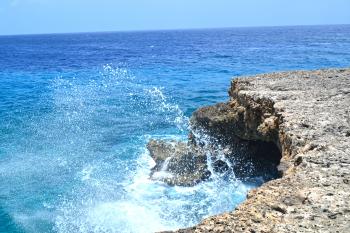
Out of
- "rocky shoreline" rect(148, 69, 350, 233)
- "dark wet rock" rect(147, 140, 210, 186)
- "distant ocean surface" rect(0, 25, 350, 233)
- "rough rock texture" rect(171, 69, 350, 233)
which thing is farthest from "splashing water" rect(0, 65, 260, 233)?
"rough rock texture" rect(171, 69, 350, 233)

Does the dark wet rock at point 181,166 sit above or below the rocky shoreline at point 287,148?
below

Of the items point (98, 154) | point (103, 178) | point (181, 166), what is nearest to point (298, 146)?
point (181, 166)

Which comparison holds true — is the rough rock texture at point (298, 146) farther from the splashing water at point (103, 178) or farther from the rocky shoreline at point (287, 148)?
the splashing water at point (103, 178)

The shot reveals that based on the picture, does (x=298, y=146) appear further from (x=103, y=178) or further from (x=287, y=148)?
(x=103, y=178)

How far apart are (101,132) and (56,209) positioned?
9057mm

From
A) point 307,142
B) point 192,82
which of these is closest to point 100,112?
point 192,82

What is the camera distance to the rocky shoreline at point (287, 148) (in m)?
5.29

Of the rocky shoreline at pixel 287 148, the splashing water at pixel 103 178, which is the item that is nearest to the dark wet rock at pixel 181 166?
the rocky shoreline at pixel 287 148

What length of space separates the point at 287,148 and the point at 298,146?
58cm

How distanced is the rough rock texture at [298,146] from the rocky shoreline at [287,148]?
0.04ft

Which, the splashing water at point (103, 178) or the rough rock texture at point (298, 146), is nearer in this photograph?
the rough rock texture at point (298, 146)

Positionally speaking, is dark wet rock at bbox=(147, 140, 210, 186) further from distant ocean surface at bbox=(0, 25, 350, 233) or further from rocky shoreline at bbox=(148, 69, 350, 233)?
distant ocean surface at bbox=(0, 25, 350, 233)

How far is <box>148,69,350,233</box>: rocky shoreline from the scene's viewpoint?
5285 mm

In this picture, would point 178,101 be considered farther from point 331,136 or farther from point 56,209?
point 331,136
